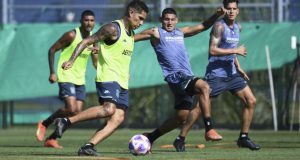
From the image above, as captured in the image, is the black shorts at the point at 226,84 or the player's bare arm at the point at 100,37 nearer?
the player's bare arm at the point at 100,37

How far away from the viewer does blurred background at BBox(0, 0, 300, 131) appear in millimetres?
25891

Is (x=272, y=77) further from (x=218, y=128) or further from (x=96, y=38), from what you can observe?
(x=96, y=38)

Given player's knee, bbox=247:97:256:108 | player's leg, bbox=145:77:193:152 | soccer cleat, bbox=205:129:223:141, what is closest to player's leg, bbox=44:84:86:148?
player's leg, bbox=145:77:193:152

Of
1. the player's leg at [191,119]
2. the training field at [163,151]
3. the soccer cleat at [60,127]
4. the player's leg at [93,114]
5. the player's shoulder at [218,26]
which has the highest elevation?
the player's shoulder at [218,26]

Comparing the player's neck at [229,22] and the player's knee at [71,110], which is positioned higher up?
the player's neck at [229,22]

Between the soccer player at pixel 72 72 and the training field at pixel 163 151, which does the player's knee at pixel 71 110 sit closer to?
the soccer player at pixel 72 72

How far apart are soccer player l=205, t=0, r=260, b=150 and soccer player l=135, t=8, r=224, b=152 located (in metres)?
0.54

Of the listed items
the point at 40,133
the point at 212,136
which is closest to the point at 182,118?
the point at 212,136

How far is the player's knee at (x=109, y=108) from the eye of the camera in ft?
45.5

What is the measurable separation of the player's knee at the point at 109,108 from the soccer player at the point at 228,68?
109 inches

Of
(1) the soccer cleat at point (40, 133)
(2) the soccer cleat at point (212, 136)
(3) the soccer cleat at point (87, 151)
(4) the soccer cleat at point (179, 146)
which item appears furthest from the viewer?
(1) the soccer cleat at point (40, 133)

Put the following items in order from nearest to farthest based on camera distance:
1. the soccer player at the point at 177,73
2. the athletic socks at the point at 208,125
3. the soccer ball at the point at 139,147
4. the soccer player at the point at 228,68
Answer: the soccer ball at the point at 139,147 < the athletic socks at the point at 208,125 < the soccer player at the point at 177,73 < the soccer player at the point at 228,68

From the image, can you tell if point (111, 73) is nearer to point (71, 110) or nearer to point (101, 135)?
point (101, 135)

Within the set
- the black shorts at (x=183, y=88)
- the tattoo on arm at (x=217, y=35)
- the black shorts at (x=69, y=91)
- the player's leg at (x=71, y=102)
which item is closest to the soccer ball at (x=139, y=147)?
the black shorts at (x=183, y=88)
